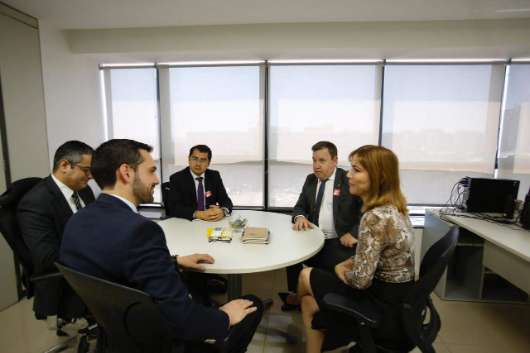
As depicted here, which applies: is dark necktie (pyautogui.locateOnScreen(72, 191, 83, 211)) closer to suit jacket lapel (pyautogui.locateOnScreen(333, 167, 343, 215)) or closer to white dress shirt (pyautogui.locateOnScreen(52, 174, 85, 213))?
white dress shirt (pyautogui.locateOnScreen(52, 174, 85, 213))

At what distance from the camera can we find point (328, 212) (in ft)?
8.42

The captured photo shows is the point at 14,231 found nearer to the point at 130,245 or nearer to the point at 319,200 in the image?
the point at 130,245

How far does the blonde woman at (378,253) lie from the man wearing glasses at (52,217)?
1.47 m

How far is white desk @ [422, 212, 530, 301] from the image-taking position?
7.00 ft

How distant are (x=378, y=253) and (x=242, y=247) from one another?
32.9 inches

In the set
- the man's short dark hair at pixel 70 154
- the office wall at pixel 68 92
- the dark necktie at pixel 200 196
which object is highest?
the office wall at pixel 68 92

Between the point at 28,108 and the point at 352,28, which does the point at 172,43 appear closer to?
the point at 28,108

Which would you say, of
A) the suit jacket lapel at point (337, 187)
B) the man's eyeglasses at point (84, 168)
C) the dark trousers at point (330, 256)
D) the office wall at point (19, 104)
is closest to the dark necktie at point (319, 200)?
the suit jacket lapel at point (337, 187)

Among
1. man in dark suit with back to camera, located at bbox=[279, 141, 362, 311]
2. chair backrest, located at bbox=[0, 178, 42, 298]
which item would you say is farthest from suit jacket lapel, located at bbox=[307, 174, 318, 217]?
chair backrest, located at bbox=[0, 178, 42, 298]

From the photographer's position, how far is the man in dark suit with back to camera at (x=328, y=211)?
2.37 meters

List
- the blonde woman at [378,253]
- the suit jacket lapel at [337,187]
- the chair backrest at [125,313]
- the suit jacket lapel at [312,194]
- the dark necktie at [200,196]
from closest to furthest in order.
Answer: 1. the chair backrest at [125,313]
2. the blonde woman at [378,253]
3. the suit jacket lapel at [337,187]
4. the suit jacket lapel at [312,194]
5. the dark necktie at [200,196]

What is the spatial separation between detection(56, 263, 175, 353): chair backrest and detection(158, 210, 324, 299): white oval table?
544mm

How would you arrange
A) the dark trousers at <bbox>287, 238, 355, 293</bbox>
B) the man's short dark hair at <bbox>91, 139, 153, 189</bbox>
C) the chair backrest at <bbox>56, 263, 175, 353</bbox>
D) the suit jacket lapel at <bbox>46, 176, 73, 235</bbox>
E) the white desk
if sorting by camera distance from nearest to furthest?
the chair backrest at <bbox>56, 263, 175, 353</bbox> → the man's short dark hair at <bbox>91, 139, 153, 189</bbox> → the suit jacket lapel at <bbox>46, 176, 73, 235</bbox> → the white desk → the dark trousers at <bbox>287, 238, 355, 293</bbox>

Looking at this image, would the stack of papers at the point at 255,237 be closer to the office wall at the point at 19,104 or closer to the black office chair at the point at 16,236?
the black office chair at the point at 16,236
